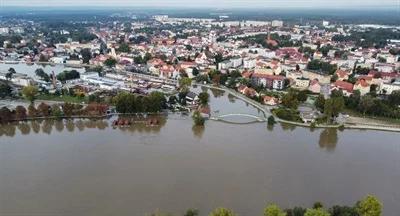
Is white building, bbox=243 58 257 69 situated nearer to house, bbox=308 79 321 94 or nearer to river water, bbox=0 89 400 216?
house, bbox=308 79 321 94

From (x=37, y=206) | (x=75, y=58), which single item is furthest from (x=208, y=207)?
(x=75, y=58)

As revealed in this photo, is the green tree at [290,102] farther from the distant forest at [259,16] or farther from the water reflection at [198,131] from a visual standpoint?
the distant forest at [259,16]

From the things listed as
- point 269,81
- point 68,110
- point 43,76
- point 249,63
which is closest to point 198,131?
point 68,110

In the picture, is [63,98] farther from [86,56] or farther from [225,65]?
[86,56]

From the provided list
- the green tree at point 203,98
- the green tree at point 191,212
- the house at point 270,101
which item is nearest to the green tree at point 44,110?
the green tree at point 203,98

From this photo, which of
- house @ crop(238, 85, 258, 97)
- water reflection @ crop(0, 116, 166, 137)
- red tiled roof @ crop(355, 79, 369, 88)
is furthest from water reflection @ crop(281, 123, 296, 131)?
red tiled roof @ crop(355, 79, 369, 88)

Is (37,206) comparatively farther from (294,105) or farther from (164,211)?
(294,105)
